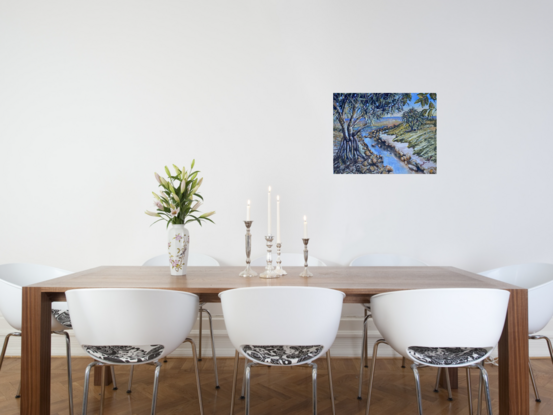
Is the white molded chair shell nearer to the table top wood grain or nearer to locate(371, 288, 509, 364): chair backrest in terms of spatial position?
the table top wood grain

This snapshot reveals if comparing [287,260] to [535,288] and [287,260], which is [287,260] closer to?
[287,260]

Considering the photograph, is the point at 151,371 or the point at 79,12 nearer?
the point at 151,371

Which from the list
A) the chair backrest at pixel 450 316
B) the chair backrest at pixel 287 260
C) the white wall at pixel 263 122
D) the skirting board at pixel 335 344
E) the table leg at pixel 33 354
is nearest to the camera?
the chair backrest at pixel 450 316

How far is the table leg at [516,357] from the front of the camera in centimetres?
167

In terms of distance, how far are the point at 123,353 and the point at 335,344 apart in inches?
66.5

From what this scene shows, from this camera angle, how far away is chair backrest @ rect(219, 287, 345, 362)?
4.84 feet

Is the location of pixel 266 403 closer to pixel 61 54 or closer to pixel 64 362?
pixel 64 362

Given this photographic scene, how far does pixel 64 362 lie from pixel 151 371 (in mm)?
665

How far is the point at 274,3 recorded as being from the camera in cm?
298

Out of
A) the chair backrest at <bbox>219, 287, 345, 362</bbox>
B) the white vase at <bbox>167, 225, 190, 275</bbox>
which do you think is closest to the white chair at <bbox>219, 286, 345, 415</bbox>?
the chair backrest at <bbox>219, 287, 345, 362</bbox>

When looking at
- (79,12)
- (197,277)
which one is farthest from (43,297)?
(79,12)

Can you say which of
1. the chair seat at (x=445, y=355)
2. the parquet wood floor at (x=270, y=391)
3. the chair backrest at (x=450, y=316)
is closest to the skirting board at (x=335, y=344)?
the parquet wood floor at (x=270, y=391)

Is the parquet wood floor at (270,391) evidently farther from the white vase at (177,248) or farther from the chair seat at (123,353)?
the white vase at (177,248)

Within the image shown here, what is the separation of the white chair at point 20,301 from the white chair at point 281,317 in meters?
0.94
